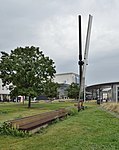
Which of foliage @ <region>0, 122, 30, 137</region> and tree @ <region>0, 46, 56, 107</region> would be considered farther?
tree @ <region>0, 46, 56, 107</region>

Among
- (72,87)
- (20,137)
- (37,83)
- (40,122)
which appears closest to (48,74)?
(37,83)

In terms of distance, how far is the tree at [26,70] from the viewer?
142 feet

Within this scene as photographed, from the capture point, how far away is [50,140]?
8.91 meters

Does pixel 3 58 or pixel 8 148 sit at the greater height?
pixel 3 58

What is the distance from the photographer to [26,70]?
43375mm

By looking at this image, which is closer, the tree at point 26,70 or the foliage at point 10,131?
the foliage at point 10,131

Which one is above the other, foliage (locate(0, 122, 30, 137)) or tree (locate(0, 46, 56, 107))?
tree (locate(0, 46, 56, 107))

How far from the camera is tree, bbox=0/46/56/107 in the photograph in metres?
43.4

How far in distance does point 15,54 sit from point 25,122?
35.3 m

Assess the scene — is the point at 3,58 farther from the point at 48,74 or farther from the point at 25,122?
the point at 25,122

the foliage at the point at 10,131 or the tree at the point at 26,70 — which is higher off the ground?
the tree at the point at 26,70

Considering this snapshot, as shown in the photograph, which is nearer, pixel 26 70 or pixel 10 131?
pixel 10 131

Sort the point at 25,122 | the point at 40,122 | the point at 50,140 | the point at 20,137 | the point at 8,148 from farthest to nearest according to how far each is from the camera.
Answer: the point at 40,122 < the point at 25,122 < the point at 20,137 < the point at 50,140 < the point at 8,148

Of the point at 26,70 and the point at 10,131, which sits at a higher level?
the point at 26,70
